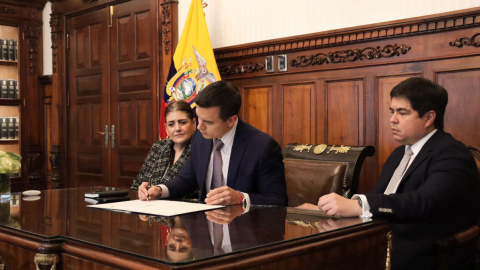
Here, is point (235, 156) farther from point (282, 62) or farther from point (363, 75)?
point (282, 62)

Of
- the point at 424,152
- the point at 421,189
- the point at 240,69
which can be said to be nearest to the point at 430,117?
the point at 424,152

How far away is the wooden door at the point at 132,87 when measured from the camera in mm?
5379

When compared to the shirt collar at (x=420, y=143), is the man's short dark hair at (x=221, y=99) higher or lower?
higher

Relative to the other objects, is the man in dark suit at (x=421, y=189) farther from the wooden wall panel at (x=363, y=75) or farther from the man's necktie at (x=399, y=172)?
the wooden wall panel at (x=363, y=75)

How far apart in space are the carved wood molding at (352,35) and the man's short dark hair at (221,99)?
60.6 inches

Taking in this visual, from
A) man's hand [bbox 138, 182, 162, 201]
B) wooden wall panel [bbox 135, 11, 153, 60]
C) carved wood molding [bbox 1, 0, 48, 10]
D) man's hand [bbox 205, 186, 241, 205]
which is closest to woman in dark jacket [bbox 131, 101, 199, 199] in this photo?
man's hand [bbox 138, 182, 162, 201]

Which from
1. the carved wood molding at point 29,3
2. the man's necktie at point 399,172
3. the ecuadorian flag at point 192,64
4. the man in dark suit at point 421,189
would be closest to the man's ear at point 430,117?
the man in dark suit at point 421,189

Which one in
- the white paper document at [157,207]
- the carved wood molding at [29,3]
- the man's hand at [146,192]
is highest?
the carved wood molding at [29,3]

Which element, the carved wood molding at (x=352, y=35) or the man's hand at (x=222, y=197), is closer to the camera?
the man's hand at (x=222, y=197)

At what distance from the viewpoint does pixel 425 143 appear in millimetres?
2238

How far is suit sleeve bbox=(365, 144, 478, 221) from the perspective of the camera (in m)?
1.75

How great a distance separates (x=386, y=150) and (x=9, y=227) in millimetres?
2606

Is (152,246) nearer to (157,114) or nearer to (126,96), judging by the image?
(157,114)

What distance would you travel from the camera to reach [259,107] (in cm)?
439
